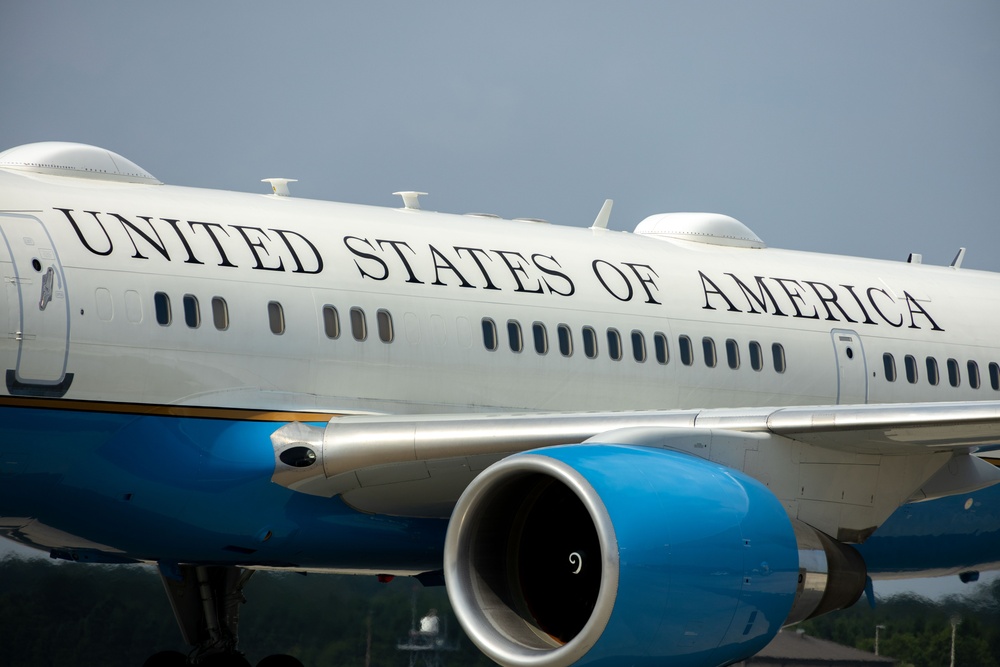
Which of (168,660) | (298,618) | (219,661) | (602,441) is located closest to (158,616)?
(298,618)

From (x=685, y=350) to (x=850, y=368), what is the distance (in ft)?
5.70

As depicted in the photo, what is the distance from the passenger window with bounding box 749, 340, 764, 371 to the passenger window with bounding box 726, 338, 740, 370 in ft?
0.50

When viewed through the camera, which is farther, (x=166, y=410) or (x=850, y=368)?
(x=850, y=368)

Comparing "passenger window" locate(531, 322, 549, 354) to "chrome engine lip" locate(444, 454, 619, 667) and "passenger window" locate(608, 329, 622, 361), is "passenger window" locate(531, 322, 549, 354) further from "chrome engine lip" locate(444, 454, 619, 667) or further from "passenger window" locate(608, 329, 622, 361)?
"chrome engine lip" locate(444, 454, 619, 667)

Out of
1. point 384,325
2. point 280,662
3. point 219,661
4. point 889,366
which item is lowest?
point 219,661

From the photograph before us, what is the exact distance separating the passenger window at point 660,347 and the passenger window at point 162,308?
4.00 meters

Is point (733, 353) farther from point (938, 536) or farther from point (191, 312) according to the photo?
point (191, 312)

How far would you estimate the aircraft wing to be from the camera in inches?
357

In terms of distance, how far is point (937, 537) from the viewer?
12648 millimetres

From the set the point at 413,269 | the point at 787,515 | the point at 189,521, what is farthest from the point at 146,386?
the point at 787,515

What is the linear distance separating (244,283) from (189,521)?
5.24 ft

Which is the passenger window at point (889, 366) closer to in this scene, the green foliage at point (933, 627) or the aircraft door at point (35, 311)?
the green foliage at point (933, 627)

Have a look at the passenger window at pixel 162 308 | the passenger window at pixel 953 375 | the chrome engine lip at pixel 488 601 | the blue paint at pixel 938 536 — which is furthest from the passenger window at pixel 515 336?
the passenger window at pixel 953 375

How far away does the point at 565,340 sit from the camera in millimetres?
11555
